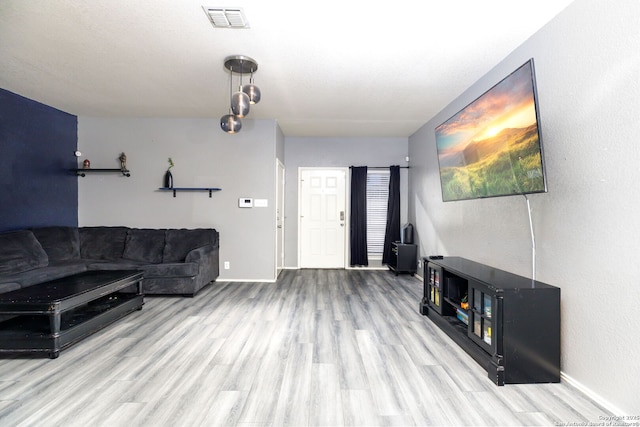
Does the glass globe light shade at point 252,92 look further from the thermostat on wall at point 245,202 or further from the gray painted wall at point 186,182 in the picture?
the thermostat on wall at point 245,202

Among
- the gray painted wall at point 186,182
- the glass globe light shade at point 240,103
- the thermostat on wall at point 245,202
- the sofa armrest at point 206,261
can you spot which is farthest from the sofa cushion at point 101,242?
the glass globe light shade at point 240,103

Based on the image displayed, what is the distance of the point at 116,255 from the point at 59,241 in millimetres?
686

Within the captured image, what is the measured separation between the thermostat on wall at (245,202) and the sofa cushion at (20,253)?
8.11 feet

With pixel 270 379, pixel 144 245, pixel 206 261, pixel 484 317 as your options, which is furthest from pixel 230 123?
pixel 484 317

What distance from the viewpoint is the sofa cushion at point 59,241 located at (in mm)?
3996

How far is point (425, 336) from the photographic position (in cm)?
279

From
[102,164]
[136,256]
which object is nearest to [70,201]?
[102,164]

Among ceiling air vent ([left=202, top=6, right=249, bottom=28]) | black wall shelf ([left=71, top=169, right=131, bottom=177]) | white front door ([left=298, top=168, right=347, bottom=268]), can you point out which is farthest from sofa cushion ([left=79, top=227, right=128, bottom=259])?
ceiling air vent ([left=202, top=6, right=249, bottom=28])

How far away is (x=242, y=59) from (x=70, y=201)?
3.89 metres

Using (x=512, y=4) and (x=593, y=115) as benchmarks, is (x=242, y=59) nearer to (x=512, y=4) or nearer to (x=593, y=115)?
(x=512, y=4)

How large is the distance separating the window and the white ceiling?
1883 millimetres

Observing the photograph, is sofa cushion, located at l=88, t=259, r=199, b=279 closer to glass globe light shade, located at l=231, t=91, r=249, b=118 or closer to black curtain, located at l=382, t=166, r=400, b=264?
glass globe light shade, located at l=231, t=91, r=249, b=118

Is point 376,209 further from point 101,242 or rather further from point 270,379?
point 101,242

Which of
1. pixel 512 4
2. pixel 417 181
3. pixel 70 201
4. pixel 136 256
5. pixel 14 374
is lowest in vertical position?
pixel 14 374
